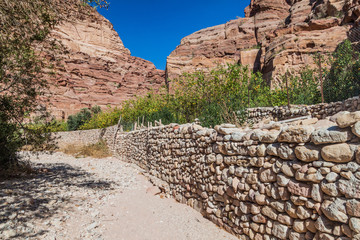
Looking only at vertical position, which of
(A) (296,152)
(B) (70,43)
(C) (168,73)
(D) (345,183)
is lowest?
(D) (345,183)

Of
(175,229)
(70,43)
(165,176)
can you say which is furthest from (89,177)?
(70,43)

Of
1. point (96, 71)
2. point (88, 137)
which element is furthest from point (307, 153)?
point (96, 71)

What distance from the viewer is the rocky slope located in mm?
24062

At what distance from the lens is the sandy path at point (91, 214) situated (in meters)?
3.77

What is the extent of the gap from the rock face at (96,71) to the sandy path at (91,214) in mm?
33087

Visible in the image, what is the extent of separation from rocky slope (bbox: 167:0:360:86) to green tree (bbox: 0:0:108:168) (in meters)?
9.53

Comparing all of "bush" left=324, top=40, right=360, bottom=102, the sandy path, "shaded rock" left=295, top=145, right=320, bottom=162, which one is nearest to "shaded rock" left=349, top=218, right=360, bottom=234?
"shaded rock" left=295, top=145, right=320, bottom=162

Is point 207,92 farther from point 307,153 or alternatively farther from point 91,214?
point 307,153

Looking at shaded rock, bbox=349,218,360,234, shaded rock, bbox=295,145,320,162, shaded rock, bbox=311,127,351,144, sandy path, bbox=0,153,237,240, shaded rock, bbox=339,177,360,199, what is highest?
shaded rock, bbox=311,127,351,144

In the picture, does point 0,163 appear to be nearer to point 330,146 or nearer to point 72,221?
point 72,221

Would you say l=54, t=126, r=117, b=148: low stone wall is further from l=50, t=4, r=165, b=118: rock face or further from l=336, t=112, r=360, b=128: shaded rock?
l=50, t=4, r=165, b=118: rock face

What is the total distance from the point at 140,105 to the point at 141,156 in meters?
9.01

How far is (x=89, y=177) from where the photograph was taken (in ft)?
26.7

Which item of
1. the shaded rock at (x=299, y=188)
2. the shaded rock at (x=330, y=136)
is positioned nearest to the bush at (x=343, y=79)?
the shaded rock at (x=330, y=136)
